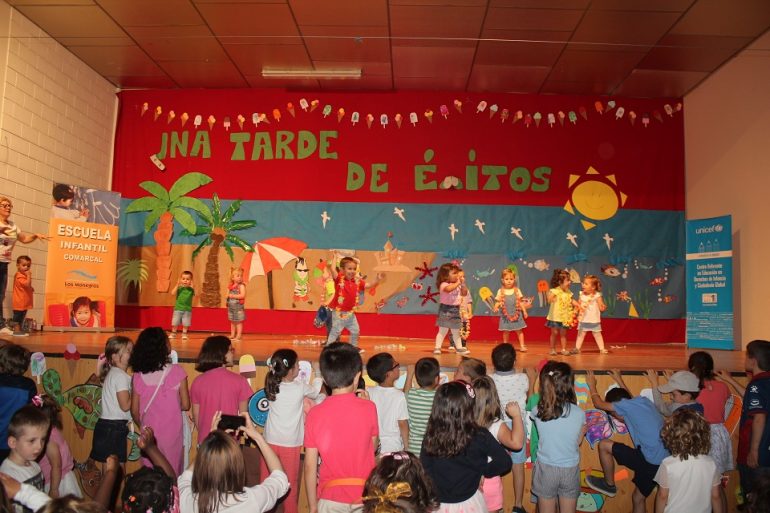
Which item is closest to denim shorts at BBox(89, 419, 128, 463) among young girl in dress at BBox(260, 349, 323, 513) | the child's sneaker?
young girl in dress at BBox(260, 349, 323, 513)

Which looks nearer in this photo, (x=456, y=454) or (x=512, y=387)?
(x=456, y=454)

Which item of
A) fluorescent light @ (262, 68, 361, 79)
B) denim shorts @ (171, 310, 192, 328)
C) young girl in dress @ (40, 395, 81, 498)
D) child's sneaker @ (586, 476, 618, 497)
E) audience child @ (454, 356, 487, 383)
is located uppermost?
fluorescent light @ (262, 68, 361, 79)

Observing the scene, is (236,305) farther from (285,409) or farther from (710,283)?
(710,283)

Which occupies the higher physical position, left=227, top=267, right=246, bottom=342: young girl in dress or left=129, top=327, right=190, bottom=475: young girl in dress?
left=227, top=267, right=246, bottom=342: young girl in dress

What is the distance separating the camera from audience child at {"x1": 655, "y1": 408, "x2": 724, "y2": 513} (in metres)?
3.31

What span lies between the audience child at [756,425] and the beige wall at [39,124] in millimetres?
8263

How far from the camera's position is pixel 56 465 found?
138 inches

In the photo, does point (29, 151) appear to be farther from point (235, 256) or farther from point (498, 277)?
point (498, 277)

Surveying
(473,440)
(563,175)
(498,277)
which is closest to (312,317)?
(498,277)

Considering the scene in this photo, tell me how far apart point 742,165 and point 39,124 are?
994 centimetres

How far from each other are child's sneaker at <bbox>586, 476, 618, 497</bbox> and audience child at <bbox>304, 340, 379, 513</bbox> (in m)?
2.63

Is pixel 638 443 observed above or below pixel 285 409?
below

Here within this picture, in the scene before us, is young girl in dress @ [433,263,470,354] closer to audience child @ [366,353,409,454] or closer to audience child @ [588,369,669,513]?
audience child @ [588,369,669,513]

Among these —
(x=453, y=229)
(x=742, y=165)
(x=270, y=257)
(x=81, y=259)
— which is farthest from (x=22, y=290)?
(x=742, y=165)
